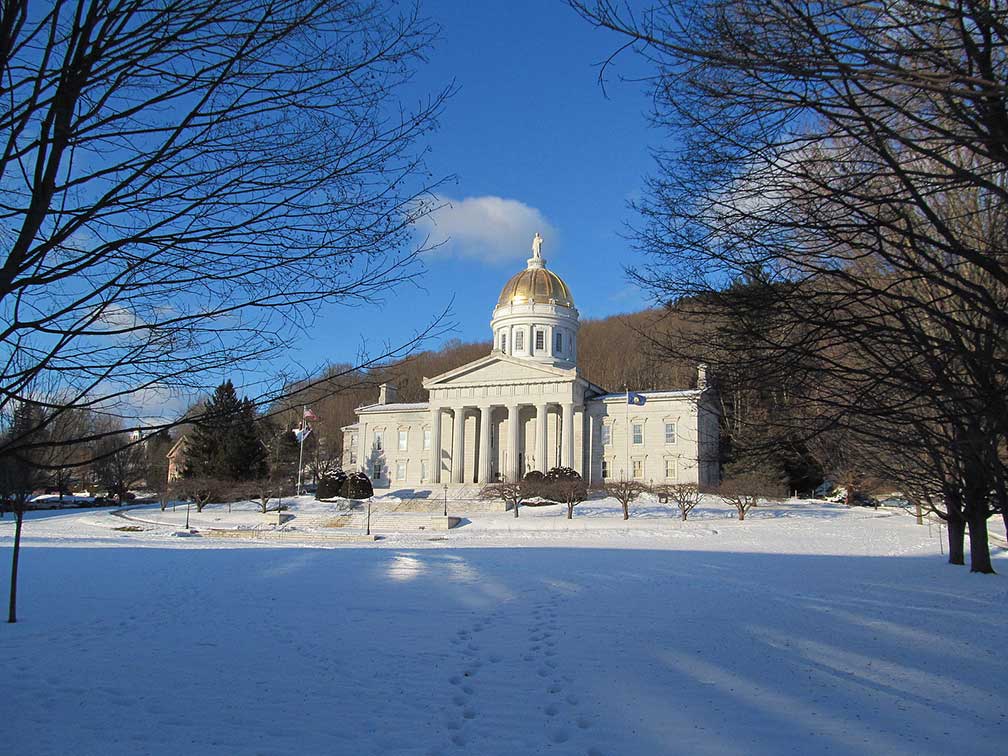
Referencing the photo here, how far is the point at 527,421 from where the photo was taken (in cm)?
6359

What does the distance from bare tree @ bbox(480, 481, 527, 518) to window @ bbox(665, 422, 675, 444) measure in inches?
582

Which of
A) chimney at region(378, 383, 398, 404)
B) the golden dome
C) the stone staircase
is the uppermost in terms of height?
the golden dome

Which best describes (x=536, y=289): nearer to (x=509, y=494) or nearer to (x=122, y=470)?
(x=509, y=494)

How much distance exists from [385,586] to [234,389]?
912 centimetres

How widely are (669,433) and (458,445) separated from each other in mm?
15831

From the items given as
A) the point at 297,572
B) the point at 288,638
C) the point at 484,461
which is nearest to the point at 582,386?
the point at 484,461

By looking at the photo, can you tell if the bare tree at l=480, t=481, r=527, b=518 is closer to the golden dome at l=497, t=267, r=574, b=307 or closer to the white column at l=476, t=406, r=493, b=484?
the white column at l=476, t=406, r=493, b=484

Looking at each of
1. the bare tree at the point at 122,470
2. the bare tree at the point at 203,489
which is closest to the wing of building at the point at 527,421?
the bare tree at the point at 203,489

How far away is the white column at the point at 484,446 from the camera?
200ft

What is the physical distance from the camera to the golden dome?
67250 mm

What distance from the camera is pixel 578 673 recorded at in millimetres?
7836

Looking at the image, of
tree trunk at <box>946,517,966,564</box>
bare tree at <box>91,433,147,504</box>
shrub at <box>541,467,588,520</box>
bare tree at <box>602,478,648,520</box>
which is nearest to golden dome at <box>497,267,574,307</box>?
shrub at <box>541,467,588,520</box>

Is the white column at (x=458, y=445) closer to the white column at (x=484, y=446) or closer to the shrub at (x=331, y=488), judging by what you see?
the white column at (x=484, y=446)

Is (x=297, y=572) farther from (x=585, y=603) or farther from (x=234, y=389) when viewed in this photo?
(x=234, y=389)
